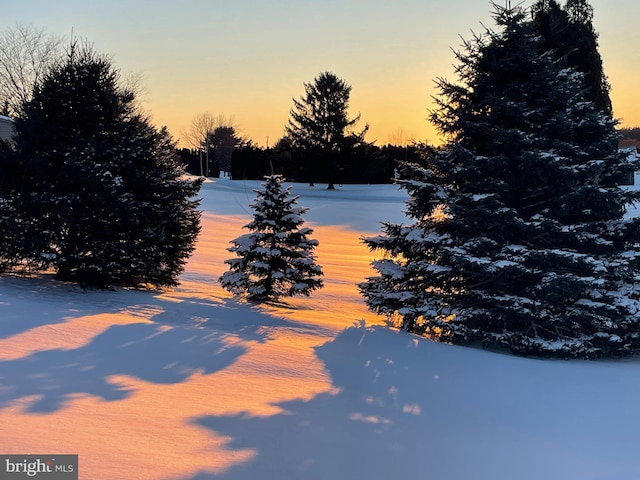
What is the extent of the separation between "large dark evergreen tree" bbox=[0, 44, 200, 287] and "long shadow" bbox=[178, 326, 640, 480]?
15.5 feet

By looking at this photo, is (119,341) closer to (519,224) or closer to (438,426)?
(438,426)

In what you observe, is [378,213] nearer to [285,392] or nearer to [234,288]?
[234,288]

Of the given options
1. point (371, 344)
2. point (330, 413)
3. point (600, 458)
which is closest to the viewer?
point (600, 458)

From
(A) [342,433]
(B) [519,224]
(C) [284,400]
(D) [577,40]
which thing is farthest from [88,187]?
(D) [577,40]

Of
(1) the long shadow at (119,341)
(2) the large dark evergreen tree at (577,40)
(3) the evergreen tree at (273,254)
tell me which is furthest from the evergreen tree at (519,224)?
A: (2) the large dark evergreen tree at (577,40)

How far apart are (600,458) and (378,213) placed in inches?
1048

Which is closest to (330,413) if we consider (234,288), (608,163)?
(234,288)

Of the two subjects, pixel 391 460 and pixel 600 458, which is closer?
pixel 391 460

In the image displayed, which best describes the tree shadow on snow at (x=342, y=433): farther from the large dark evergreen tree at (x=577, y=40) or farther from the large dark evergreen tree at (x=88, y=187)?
the large dark evergreen tree at (x=577, y=40)

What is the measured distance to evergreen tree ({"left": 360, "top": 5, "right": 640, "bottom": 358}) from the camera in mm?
6578

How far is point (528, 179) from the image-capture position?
714 centimetres

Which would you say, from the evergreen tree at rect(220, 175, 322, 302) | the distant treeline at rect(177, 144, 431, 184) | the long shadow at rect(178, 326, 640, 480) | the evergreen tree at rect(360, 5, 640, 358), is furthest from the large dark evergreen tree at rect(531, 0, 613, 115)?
the distant treeline at rect(177, 144, 431, 184)

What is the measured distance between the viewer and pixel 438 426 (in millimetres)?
3732

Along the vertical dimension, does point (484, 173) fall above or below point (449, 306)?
above
